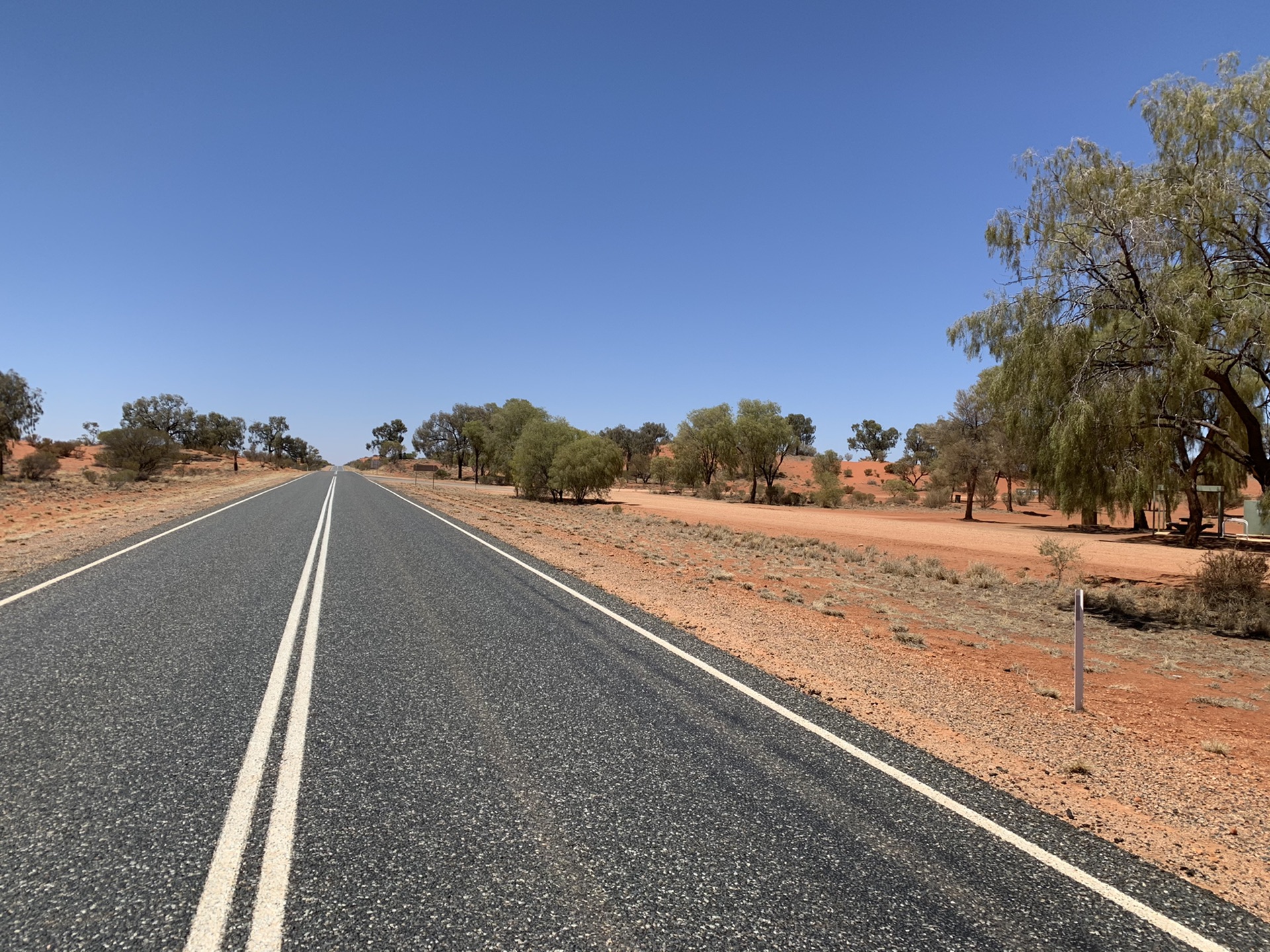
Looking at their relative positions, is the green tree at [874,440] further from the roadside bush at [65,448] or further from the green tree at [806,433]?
the roadside bush at [65,448]

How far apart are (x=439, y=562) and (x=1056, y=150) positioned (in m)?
15.7

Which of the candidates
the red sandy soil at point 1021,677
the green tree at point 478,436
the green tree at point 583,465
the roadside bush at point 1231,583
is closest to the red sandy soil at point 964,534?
the red sandy soil at point 1021,677

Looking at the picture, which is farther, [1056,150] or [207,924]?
[1056,150]

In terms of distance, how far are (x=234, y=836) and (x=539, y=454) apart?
158 feet

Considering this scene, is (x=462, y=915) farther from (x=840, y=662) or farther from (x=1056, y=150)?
(x=1056, y=150)

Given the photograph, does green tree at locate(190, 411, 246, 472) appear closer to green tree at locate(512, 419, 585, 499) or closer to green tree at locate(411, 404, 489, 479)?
green tree at locate(411, 404, 489, 479)

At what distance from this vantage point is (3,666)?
19.7 feet

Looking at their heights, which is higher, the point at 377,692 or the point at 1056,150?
the point at 1056,150

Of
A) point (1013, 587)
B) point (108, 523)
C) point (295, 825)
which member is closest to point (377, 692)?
point (295, 825)

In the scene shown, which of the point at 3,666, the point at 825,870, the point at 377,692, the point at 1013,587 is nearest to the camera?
the point at 825,870

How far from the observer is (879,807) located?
3.95 meters

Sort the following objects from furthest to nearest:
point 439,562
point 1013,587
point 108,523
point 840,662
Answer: point 108,523
point 1013,587
point 439,562
point 840,662

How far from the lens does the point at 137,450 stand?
5678cm

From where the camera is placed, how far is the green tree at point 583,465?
49000 mm
